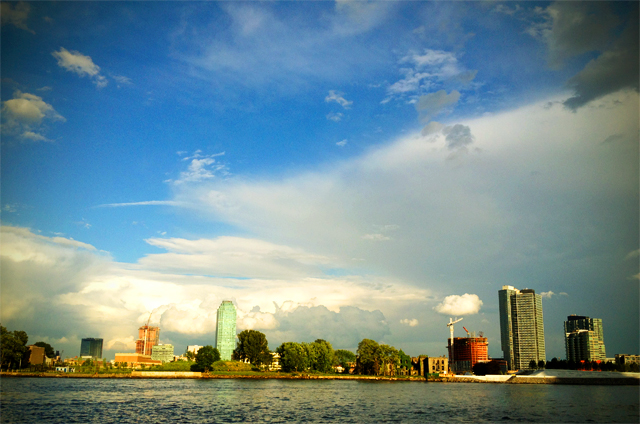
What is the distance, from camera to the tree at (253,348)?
541 ft

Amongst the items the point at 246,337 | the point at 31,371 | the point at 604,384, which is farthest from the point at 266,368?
the point at 604,384

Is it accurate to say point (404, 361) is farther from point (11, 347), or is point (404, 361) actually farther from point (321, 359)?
point (11, 347)

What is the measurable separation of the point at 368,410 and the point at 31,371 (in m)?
125

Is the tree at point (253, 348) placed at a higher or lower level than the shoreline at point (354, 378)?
higher

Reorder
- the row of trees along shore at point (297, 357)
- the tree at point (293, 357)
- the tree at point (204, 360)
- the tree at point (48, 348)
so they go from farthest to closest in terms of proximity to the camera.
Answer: the tree at point (48, 348)
the tree at point (293, 357)
the row of trees along shore at point (297, 357)
the tree at point (204, 360)

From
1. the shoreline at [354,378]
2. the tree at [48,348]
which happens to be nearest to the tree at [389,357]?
the shoreline at [354,378]

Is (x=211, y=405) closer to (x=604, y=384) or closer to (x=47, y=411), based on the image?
(x=47, y=411)

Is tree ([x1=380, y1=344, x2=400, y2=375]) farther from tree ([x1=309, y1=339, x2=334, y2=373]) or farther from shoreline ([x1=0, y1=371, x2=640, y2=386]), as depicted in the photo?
tree ([x1=309, y1=339, x2=334, y2=373])

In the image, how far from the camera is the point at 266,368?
169500 mm

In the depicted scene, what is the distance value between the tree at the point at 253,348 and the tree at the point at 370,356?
36.1 meters

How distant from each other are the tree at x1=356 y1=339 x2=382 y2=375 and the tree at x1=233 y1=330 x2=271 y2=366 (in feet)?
118

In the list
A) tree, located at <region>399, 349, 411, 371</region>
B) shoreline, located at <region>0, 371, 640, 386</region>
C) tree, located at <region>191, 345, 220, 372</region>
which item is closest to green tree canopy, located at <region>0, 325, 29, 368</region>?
shoreline, located at <region>0, 371, 640, 386</region>

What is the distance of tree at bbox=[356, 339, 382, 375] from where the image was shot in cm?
17038

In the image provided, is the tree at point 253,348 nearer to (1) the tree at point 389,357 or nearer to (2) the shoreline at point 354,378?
(2) the shoreline at point 354,378
